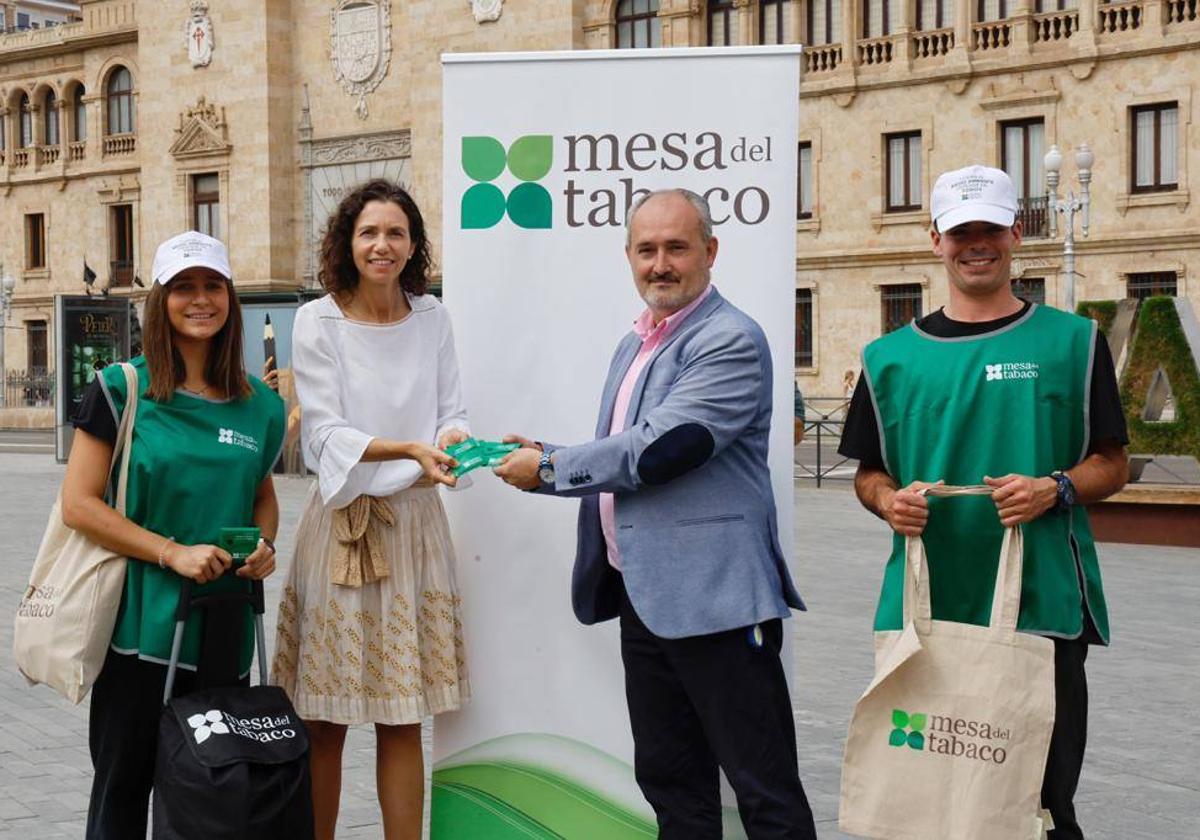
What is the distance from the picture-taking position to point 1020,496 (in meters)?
3.46

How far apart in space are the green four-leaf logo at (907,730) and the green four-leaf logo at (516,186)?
185 centimetres

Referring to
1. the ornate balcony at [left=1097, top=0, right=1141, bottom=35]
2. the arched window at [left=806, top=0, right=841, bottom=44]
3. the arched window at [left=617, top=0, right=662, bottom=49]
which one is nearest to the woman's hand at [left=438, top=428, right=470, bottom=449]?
the ornate balcony at [left=1097, top=0, right=1141, bottom=35]

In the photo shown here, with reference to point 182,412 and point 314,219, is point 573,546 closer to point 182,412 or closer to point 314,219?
point 182,412

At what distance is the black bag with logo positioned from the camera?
353cm

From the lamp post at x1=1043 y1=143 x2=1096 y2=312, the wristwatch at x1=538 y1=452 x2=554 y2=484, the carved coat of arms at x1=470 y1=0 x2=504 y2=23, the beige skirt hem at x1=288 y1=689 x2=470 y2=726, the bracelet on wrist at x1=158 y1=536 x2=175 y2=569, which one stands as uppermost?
the carved coat of arms at x1=470 y1=0 x2=504 y2=23

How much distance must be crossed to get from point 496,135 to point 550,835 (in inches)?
80.6

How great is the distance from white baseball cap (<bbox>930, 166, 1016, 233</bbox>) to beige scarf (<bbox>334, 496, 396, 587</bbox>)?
1639mm

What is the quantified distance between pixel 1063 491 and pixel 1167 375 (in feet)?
36.6

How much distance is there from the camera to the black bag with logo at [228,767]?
3.53 meters

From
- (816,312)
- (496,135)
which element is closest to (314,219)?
(816,312)

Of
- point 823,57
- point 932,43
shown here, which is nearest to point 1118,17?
point 932,43

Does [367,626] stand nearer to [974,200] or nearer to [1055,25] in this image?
[974,200]

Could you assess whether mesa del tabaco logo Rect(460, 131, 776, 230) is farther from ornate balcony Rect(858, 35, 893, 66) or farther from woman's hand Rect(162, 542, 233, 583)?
ornate balcony Rect(858, 35, 893, 66)

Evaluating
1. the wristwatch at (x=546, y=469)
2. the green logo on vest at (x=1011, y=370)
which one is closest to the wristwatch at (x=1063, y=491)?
the green logo on vest at (x=1011, y=370)
